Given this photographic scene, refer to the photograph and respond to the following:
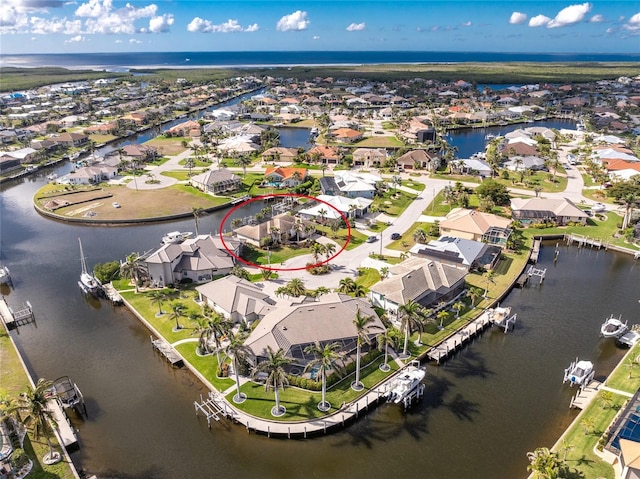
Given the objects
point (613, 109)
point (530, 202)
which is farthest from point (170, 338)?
point (613, 109)

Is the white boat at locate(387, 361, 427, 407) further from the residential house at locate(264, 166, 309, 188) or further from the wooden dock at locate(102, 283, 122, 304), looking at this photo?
the residential house at locate(264, 166, 309, 188)

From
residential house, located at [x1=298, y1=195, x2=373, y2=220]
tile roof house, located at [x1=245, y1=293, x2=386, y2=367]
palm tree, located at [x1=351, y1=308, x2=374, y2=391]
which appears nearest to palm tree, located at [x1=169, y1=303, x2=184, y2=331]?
tile roof house, located at [x1=245, y1=293, x2=386, y2=367]

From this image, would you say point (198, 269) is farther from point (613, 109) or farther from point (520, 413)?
point (613, 109)

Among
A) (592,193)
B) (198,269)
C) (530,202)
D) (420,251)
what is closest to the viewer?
(198,269)

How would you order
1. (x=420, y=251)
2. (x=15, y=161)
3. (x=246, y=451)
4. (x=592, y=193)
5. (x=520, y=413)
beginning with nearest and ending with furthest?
(x=246, y=451), (x=520, y=413), (x=420, y=251), (x=592, y=193), (x=15, y=161)

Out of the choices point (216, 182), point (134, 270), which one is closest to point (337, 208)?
point (216, 182)
